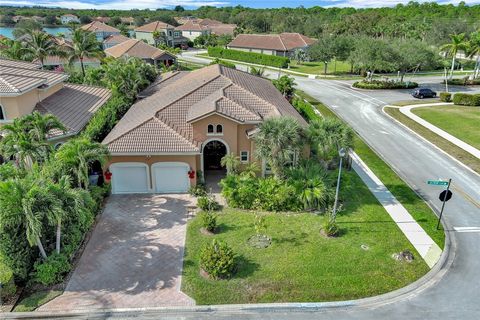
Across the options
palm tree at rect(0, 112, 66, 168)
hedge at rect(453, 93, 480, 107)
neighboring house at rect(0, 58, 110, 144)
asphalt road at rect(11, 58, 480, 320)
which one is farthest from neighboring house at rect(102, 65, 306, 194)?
hedge at rect(453, 93, 480, 107)

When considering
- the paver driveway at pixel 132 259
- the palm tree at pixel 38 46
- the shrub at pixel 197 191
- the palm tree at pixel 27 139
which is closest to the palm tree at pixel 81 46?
the palm tree at pixel 38 46

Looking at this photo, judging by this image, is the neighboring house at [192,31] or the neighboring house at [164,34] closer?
the neighboring house at [164,34]

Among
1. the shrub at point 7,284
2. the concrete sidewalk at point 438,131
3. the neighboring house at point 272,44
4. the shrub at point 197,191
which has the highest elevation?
the neighboring house at point 272,44

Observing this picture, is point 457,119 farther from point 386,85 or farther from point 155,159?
point 155,159

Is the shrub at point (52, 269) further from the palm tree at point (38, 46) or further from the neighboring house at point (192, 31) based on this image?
the neighboring house at point (192, 31)

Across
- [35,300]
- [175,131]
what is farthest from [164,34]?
[35,300]

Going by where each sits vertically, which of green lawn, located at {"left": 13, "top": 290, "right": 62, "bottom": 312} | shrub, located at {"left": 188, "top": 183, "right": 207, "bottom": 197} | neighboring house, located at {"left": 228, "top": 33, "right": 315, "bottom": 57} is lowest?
green lawn, located at {"left": 13, "top": 290, "right": 62, "bottom": 312}

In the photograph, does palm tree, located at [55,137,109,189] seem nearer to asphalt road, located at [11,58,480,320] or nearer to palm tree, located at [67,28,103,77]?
asphalt road, located at [11,58,480,320]

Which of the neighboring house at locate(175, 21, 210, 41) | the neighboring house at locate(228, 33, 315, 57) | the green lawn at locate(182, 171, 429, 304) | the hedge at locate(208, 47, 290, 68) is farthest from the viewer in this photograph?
the neighboring house at locate(175, 21, 210, 41)
